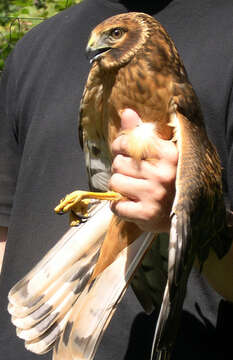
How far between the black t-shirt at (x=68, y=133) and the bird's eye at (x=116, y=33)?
9.2 inches

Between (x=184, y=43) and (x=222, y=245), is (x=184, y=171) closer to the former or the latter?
(x=222, y=245)

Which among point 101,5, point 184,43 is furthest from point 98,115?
point 101,5

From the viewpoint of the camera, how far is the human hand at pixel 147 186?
5.83 ft

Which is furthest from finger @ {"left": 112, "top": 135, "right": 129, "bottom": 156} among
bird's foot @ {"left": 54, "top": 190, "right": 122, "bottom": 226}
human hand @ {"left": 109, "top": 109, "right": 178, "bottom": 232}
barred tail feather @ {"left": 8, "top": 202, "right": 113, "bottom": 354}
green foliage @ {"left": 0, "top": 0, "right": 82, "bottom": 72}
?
green foliage @ {"left": 0, "top": 0, "right": 82, "bottom": 72}

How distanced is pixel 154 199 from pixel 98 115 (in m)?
0.51

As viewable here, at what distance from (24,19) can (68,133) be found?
2300 millimetres

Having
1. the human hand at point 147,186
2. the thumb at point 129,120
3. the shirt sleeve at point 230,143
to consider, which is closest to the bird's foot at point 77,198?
the human hand at point 147,186

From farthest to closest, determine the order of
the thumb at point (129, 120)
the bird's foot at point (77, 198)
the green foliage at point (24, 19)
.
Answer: the green foliage at point (24, 19) → the thumb at point (129, 120) → the bird's foot at point (77, 198)

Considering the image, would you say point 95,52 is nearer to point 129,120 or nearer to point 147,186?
point 129,120

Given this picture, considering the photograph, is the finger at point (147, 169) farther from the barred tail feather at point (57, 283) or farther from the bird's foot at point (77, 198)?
the barred tail feather at point (57, 283)

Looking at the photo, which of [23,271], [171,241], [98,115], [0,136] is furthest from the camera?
[0,136]

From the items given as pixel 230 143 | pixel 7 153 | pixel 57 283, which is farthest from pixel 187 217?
pixel 7 153

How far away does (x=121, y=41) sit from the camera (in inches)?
82.0

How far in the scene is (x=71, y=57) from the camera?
2465 millimetres
